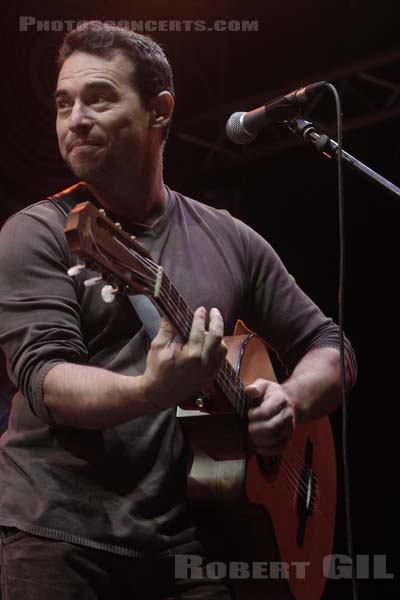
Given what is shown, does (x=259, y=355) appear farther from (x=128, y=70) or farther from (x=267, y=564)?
(x=128, y=70)

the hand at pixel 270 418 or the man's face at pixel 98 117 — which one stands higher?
the man's face at pixel 98 117

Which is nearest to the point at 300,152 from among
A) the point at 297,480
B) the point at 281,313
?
the point at 281,313

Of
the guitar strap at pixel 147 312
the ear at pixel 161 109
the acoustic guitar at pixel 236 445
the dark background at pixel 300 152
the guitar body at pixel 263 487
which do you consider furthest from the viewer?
the dark background at pixel 300 152

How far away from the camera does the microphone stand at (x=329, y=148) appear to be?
223 cm

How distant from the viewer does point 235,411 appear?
227 centimetres

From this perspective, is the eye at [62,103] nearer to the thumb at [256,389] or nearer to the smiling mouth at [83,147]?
the smiling mouth at [83,147]

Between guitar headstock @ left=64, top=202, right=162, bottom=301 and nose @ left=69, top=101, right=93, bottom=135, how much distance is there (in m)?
0.59

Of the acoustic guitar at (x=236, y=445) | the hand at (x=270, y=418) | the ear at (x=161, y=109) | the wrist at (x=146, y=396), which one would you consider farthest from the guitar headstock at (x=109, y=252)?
the ear at (x=161, y=109)

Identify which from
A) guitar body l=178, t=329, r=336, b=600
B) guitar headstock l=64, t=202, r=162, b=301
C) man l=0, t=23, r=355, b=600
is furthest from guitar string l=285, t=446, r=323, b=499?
guitar headstock l=64, t=202, r=162, b=301

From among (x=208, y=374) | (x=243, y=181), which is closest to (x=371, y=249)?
(x=243, y=181)

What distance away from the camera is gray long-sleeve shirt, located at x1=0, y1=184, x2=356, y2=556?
210 cm

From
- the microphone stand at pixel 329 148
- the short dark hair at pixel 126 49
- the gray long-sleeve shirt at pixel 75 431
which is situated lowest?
the gray long-sleeve shirt at pixel 75 431

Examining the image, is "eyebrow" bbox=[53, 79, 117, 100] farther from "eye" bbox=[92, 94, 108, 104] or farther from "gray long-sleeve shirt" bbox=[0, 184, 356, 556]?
"gray long-sleeve shirt" bbox=[0, 184, 356, 556]

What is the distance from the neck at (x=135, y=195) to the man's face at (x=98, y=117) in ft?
0.12
